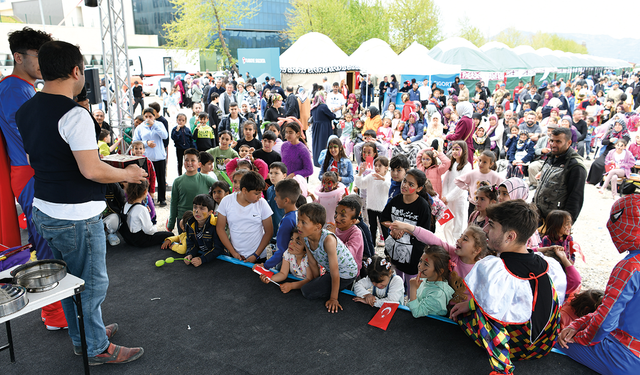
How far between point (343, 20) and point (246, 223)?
32.4 metres

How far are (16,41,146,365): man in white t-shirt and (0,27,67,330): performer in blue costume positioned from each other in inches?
27.7

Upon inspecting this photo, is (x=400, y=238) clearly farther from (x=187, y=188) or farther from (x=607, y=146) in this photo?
(x=607, y=146)

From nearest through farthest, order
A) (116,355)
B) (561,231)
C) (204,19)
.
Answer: (116,355) < (561,231) < (204,19)

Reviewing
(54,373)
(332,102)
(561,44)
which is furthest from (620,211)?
Answer: (561,44)

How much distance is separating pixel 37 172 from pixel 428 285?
2604 millimetres

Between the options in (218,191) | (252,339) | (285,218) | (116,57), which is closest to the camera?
(252,339)

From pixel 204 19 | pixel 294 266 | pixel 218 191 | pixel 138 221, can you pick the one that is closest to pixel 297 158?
pixel 218 191

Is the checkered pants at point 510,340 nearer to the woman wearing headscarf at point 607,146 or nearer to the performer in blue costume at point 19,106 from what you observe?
the performer in blue costume at point 19,106

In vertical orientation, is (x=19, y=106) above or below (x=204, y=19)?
below

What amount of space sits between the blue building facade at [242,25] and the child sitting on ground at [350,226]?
50.7 metres

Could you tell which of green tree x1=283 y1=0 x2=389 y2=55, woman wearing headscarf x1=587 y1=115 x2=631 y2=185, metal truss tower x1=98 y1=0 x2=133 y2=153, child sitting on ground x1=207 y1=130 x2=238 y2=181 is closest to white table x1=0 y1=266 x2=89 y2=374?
child sitting on ground x1=207 y1=130 x2=238 y2=181

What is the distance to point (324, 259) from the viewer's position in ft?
10.3

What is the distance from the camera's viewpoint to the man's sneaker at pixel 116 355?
2.36m

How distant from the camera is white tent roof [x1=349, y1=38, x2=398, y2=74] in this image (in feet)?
63.6
